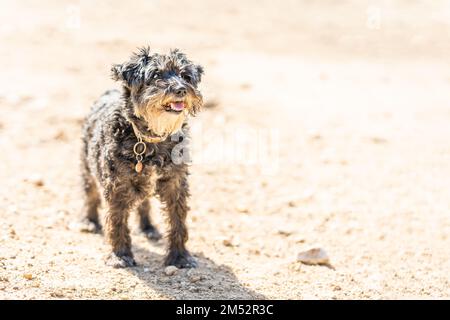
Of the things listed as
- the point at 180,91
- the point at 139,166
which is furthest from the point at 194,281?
the point at 180,91

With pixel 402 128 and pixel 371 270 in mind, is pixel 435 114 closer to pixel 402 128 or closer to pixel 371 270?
pixel 402 128

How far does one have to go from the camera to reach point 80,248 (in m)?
7.64

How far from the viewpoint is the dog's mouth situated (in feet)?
21.4

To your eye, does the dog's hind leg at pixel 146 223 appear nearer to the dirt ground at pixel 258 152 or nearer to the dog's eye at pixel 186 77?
the dirt ground at pixel 258 152

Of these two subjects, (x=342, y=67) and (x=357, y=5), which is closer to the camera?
(x=342, y=67)

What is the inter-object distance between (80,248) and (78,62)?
7701mm

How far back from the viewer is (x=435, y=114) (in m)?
12.7

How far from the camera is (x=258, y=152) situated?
36.6 ft

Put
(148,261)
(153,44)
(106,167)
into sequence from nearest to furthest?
(106,167) → (148,261) → (153,44)

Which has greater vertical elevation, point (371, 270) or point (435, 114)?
point (435, 114)

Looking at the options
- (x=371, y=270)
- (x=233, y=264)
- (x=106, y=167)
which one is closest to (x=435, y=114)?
(x=371, y=270)

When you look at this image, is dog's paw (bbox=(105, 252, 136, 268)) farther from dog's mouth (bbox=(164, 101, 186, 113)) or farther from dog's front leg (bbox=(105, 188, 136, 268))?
dog's mouth (bbox=(164, 101, 186, 113))

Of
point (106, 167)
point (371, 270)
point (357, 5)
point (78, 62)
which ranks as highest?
point (357, 5)
